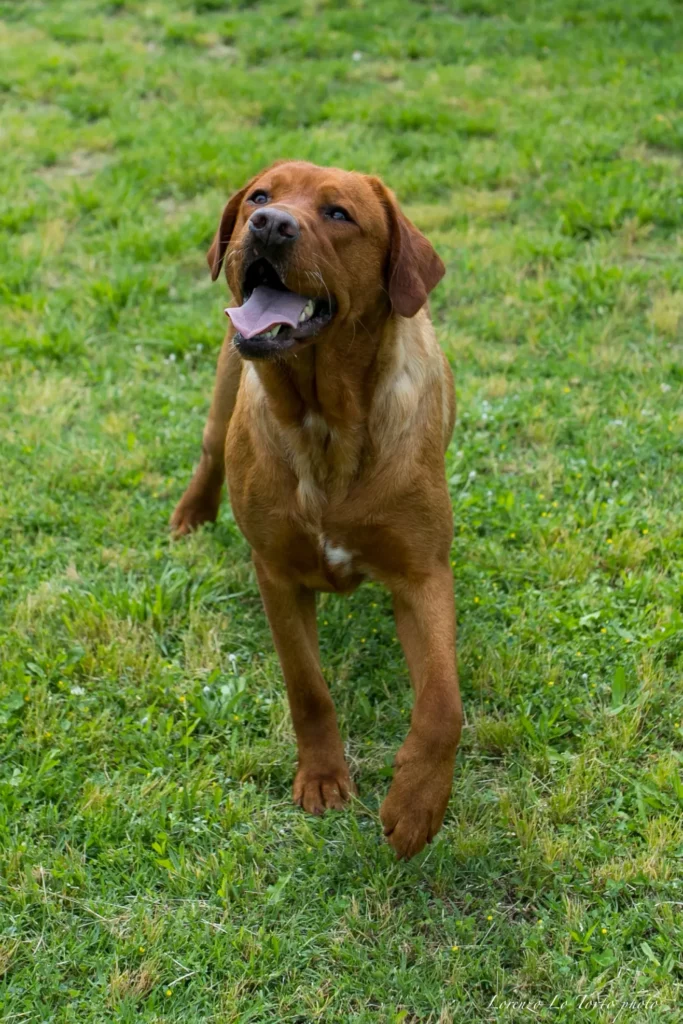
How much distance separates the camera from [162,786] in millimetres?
3527

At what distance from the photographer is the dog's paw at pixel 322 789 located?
11.4 ft

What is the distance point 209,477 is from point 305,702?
1.44 meters

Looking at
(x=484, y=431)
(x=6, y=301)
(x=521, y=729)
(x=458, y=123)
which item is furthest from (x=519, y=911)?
(x=458, y=123)

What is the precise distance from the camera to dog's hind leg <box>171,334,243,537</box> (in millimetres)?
4512

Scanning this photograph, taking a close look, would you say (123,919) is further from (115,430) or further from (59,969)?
(115,430)

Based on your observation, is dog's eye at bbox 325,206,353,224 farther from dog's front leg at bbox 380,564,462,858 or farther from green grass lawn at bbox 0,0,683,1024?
green grass lawn at bbox 0,0,683,1024

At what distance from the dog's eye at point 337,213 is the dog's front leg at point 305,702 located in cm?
114

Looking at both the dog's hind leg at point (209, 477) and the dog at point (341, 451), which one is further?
the dog's hind leg at point (209, 477)

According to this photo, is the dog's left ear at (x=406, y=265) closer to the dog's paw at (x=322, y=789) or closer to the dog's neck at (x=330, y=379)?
the dog's neck at (x=330, y=379)

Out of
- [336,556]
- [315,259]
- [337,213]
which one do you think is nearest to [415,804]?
[336,556]

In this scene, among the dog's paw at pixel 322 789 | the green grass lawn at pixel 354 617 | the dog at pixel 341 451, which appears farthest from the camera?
the dog's paw at pixel 322 789

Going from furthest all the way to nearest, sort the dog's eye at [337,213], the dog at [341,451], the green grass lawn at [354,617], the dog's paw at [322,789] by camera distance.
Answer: the dog's paw at [322,789] → the dog's eye at [337,213] → the dog at [341,451] → the green grass lawn at [354,617]

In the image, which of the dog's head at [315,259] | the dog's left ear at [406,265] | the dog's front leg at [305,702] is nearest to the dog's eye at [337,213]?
the dog's head at [315,259]

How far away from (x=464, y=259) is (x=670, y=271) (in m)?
1.19
